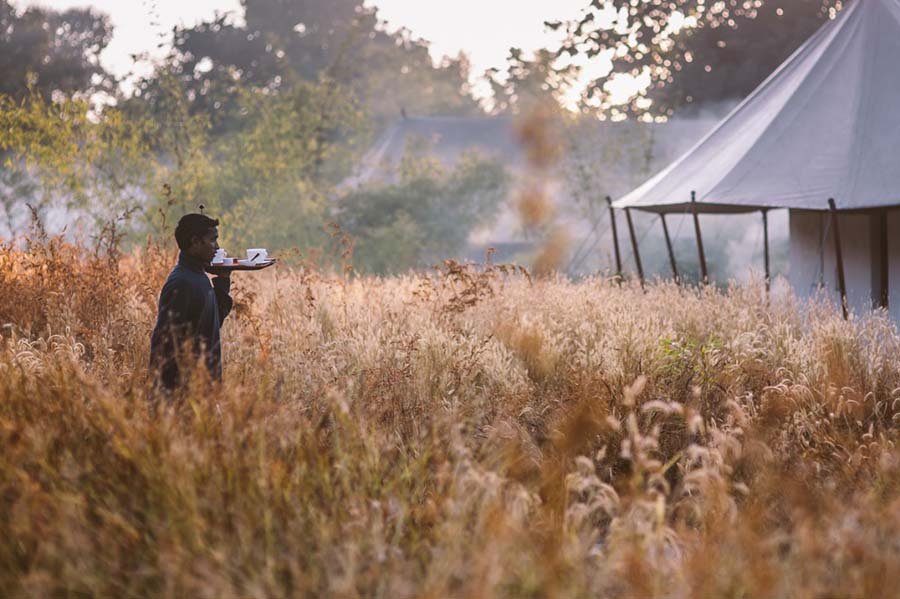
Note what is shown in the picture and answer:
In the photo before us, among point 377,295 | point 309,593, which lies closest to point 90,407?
point 309,593

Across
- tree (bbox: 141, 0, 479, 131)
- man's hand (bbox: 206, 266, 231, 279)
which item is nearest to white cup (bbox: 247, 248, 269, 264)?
man's hand (bbox: 206, 266, 231, 279)

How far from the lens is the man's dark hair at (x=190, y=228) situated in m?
4.71

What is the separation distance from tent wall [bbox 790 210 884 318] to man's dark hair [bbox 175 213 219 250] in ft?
21.9

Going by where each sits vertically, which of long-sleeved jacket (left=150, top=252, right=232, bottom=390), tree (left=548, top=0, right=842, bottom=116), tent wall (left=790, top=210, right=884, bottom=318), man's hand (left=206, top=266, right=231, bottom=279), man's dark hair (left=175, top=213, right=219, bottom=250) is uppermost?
tree (left=548, top=0, right=842, bottom=116)

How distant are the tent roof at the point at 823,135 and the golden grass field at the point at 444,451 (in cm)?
131

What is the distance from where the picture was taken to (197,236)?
4.73 meters

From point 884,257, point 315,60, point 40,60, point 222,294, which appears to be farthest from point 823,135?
point 315,60

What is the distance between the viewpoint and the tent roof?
30.4 ft

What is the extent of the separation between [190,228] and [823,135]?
731 cm

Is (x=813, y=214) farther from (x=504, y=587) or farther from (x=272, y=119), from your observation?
(x=272, y=119)

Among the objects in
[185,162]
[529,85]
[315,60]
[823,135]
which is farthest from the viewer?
[529,85]

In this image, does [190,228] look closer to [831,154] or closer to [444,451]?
[444,451]

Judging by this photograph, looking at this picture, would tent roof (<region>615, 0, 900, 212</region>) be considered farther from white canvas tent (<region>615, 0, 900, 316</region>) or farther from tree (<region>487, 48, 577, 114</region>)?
tree (<region>487, 48, 577, 114</region>)

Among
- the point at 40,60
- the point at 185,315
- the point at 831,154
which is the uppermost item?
the point at 40,60
